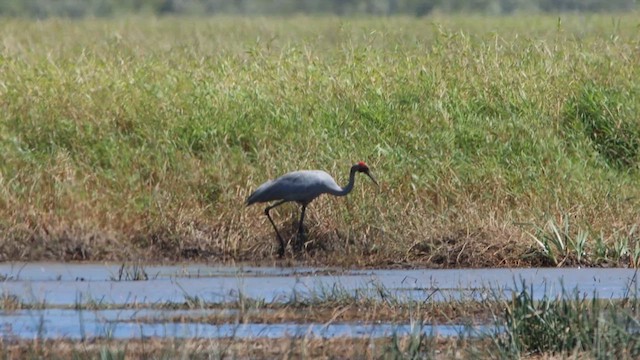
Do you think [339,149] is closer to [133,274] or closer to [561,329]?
[133,274]

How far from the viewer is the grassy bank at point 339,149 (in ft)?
39.3

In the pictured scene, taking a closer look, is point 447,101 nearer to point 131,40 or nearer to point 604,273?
point 604,273

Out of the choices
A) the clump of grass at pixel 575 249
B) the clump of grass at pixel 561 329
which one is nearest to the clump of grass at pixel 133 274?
the clump of grass at pixel 575 249

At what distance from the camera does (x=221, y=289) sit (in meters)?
10.1

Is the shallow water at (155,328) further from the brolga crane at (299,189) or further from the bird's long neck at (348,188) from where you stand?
the bird's long neck at (348,188)

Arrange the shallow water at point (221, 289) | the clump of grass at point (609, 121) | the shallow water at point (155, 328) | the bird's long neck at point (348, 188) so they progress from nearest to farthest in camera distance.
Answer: the shallow water at point (155, 328), the shallow water at point (221, 289), the bird's long neck at point (348, 188), the clump of grass at point (609, 121)

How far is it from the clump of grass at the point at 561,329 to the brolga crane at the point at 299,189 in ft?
13.8

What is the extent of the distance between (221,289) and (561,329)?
311 centimetres

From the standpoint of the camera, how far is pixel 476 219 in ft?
39.3

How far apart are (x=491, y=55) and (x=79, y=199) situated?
5.11 m

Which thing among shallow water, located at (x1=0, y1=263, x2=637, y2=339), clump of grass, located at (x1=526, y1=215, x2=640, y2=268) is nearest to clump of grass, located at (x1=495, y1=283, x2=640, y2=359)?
shallow water, located at (x1=0, y1=263, x2=637, y2=339)

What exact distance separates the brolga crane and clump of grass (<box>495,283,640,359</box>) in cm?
420

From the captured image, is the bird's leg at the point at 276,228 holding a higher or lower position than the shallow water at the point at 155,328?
lower

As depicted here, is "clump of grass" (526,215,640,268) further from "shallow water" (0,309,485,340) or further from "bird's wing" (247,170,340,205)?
"shallow water" (0,309,485,340)
